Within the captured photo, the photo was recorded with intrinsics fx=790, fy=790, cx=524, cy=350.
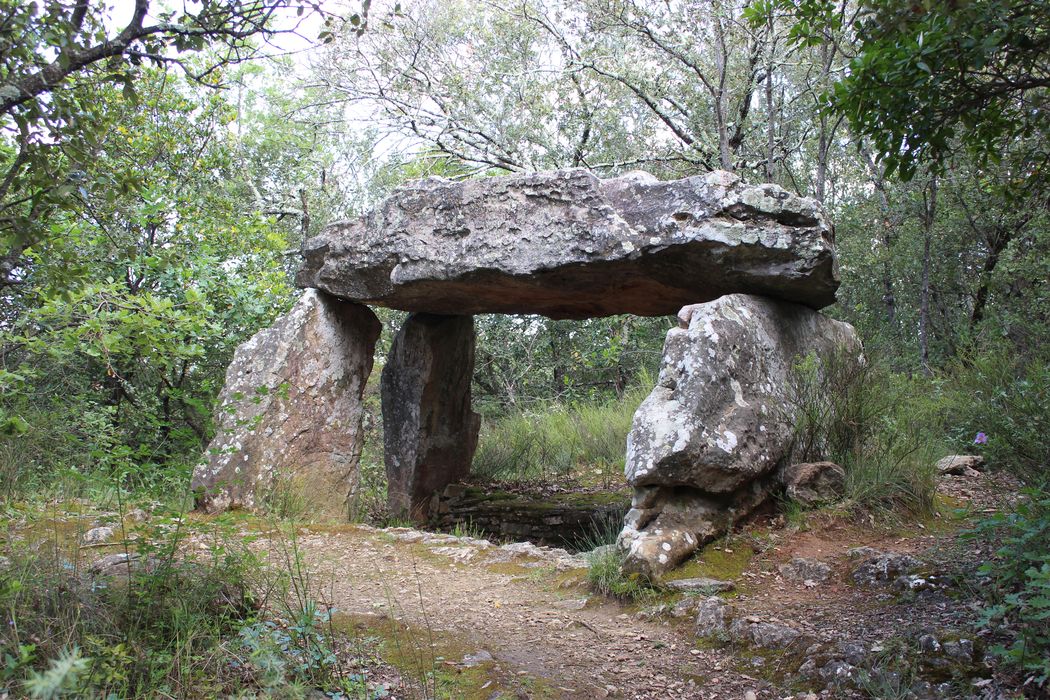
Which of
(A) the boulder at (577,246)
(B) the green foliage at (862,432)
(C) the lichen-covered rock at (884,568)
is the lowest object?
(C) the lichen-covered rock at (884,568)

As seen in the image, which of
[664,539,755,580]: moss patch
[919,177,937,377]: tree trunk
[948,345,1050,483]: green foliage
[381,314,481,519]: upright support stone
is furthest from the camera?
[919,177,937,377]: tree trunk

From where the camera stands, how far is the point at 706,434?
487 cm

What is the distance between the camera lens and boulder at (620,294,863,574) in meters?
4.78

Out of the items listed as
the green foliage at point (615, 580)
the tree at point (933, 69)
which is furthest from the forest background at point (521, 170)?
the green foliage at point (615, 580)

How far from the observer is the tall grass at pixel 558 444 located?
29.7ft

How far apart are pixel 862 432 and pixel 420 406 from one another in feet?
13.9

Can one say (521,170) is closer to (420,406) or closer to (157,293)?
(420,406)

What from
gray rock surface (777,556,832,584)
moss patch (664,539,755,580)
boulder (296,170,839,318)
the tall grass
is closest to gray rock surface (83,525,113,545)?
boulder (296,170,839,318)

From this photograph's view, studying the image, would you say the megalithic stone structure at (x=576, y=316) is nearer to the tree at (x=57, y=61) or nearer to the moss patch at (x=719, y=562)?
the moss patch at (x=719, y=562)

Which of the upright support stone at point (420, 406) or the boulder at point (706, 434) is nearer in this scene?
the boulder at point (706, 434)

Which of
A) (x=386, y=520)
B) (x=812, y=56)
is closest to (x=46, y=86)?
(x=386, y=520)

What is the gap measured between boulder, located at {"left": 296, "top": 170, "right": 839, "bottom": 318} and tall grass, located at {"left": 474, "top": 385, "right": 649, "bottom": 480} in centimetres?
246

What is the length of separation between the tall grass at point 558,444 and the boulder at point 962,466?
11.4ft

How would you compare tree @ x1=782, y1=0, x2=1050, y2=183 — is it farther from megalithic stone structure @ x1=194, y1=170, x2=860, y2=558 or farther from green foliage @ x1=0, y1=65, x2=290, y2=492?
green foliage @ x1=0, y1=65, x2=290, y2=492
